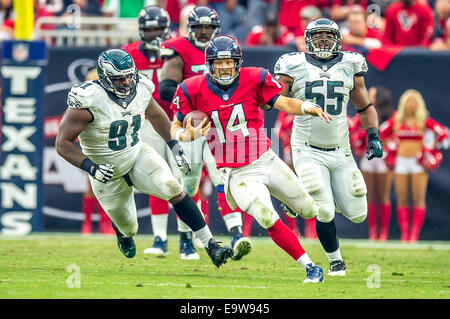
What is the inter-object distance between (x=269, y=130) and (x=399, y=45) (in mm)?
2205

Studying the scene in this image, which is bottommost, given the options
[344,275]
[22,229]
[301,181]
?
[22,229]

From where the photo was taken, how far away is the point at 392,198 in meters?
10.6

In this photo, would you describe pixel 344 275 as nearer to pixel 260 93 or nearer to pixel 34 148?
pixel 260 93

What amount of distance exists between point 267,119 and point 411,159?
5.33 feet

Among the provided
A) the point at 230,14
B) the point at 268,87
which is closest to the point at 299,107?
the point at 268,87

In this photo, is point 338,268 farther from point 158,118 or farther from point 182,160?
point 158,118

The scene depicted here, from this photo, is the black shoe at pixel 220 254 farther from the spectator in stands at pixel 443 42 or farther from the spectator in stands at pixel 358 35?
the spectator in stands at pixel 443 42

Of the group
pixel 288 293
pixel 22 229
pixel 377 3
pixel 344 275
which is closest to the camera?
pixel 288 293

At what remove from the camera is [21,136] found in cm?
1055

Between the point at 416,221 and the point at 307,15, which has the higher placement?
the point at 307,15

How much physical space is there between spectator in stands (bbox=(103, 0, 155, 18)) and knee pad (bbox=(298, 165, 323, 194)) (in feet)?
17.7

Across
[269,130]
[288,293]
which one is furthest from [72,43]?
[288,293]

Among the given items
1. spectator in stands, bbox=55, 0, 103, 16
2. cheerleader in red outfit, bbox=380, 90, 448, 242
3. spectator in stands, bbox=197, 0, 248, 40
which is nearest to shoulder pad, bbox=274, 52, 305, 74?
cheerleader in red outfit, bbox=380, 90, 448, 242

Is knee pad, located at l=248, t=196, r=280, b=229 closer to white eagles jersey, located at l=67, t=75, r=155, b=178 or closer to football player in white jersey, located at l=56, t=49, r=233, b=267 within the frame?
football player in white jersey, located at l=56, t=49, r=233, b=267
